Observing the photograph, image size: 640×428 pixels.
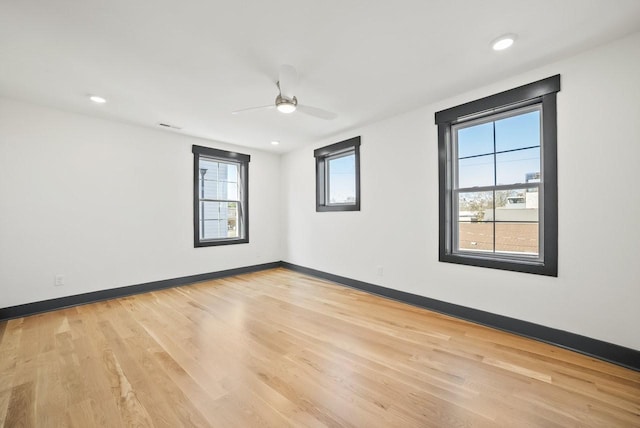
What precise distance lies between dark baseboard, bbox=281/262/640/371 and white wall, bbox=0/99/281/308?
3421 mm

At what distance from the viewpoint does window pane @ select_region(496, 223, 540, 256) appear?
2.58m

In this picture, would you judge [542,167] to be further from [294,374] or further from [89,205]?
[89,205]

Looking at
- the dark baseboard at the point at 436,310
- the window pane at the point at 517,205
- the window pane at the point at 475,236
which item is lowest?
the dark baseboard at the point at 436,310

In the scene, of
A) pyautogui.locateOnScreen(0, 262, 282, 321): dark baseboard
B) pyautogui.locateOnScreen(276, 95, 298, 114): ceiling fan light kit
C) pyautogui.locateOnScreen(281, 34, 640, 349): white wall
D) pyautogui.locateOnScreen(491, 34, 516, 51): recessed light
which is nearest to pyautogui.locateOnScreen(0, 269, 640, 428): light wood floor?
pyautogui.locateOnScreen(0, 262, 282, 321): dark baseboard

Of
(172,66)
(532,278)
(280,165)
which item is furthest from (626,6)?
(280,165)

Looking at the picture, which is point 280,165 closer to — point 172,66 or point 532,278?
point 172,66

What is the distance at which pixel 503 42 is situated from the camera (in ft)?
6.68

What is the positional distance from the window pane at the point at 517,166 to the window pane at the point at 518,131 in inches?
2.9

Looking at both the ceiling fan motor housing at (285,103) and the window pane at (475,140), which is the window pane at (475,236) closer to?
the window pane at (475,140)

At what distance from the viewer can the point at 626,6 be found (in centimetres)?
171

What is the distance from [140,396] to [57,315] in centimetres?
241

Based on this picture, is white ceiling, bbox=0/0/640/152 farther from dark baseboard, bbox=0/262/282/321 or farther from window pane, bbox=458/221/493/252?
dark baseboard, bbox=0/262/282/321

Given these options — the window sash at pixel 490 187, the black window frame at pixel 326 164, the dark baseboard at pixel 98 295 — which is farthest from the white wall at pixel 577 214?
the dark baseboard at pixel 98 295

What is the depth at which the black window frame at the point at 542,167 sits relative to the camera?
2.34 metres
